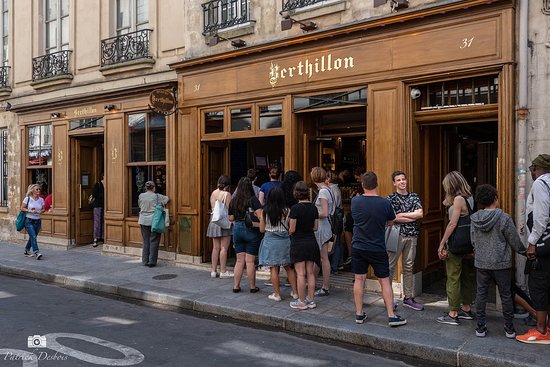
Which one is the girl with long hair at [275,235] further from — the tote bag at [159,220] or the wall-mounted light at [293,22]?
the tote bag at [159,220]

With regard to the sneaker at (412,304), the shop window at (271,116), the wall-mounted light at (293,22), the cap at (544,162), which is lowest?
the sneaker at (412,304)

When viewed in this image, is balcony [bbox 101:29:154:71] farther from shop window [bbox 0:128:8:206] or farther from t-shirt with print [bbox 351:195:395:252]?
t-shirt with print [bbox 351:195:395:252]

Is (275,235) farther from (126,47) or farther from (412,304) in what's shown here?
(126,47)

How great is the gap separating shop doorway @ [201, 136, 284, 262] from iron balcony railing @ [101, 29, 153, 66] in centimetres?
275

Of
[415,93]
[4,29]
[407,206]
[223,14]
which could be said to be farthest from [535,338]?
[4,29]

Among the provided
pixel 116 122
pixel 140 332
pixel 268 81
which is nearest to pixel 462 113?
pixel 268 81

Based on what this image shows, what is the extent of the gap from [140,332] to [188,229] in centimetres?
424

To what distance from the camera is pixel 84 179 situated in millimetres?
13133

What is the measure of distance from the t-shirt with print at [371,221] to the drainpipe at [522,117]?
1.81 metres

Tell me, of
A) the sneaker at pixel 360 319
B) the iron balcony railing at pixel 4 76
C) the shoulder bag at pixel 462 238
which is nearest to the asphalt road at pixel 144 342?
the sneaker at pixel 360 319

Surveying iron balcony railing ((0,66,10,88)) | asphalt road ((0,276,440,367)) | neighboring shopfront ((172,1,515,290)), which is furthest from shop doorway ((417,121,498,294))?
iron balcony railing ((0,66,10,88))

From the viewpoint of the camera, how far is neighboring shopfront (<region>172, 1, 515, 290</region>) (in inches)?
265

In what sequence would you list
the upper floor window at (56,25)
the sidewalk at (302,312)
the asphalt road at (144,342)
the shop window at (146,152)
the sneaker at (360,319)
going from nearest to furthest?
the asphalt road at (144,342), the sidewalk at (302,312), the sneaker at (360,319), the shop window at (146,152), the upper floor window at (56,25)

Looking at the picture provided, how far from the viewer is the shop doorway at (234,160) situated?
10055mm
